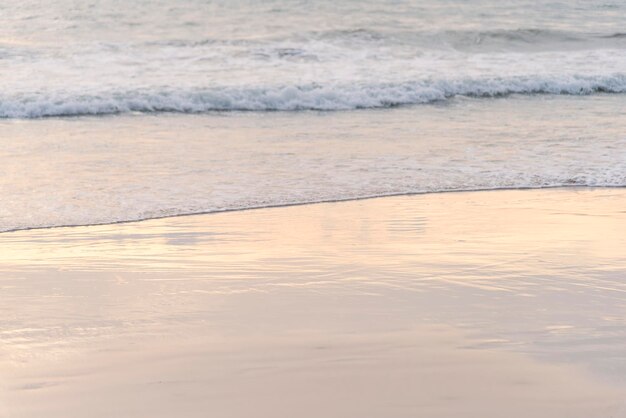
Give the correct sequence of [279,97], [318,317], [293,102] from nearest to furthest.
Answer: [318,317] → [293,102] → [279,97]

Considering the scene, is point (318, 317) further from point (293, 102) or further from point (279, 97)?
point (279, 97)

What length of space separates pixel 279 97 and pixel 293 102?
10.4 inches

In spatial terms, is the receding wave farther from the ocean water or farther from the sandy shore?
the sandy shore

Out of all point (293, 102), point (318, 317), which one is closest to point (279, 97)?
point (293, 102)

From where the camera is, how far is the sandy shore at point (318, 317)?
341cm

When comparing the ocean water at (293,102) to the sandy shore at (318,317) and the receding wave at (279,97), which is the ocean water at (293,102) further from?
the sandy shore at (318,317)

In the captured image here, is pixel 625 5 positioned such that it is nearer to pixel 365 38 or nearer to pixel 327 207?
pixel 365 38

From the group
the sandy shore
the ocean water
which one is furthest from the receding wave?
the sandy shore

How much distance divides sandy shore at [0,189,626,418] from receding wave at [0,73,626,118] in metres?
6.67

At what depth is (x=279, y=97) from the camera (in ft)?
44.8

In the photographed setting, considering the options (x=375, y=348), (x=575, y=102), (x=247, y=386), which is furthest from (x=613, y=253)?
(x=575, y=102)

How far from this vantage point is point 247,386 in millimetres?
3518

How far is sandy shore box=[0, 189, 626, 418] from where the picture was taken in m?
3.41

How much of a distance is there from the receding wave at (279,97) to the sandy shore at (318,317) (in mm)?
6674
